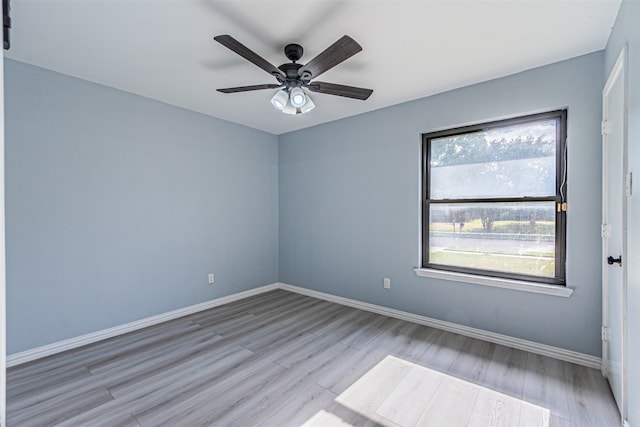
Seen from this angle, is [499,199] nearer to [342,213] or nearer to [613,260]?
[613,260]

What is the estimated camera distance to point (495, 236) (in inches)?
112

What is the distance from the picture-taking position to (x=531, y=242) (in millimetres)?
2652

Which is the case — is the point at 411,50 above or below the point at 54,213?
above

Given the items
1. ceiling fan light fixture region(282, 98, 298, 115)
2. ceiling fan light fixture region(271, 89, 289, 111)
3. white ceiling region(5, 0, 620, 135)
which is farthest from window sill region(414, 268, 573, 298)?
ceiling fan light fixture region(271, 89, 289, 111)

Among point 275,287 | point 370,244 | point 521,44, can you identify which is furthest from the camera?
point 275,287

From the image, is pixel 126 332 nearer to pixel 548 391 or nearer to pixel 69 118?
pixel 69 118

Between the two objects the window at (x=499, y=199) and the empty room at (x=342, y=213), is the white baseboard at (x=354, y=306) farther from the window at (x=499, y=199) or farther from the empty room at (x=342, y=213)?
the window at (x=499, y=199)

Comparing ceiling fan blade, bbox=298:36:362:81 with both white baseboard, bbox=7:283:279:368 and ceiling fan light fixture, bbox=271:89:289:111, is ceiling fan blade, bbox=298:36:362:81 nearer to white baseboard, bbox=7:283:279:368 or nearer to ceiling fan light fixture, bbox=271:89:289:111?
ceiling fan light fixture, bbox=271:89:289:111

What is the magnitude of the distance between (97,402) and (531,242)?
3.58 metres

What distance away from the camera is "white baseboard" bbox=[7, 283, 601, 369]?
2.40 meters

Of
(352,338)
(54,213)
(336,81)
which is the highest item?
(336,81)

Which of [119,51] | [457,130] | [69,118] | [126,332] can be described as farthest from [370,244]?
[69,118]

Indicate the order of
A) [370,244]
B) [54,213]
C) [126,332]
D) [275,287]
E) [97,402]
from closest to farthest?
[97,402], [54,213], [126,332], [370,244], [275,287]

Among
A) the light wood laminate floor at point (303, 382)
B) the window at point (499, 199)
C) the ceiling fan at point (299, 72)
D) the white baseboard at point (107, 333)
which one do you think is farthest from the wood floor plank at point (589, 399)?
the white baseboard at point (107, 333)
